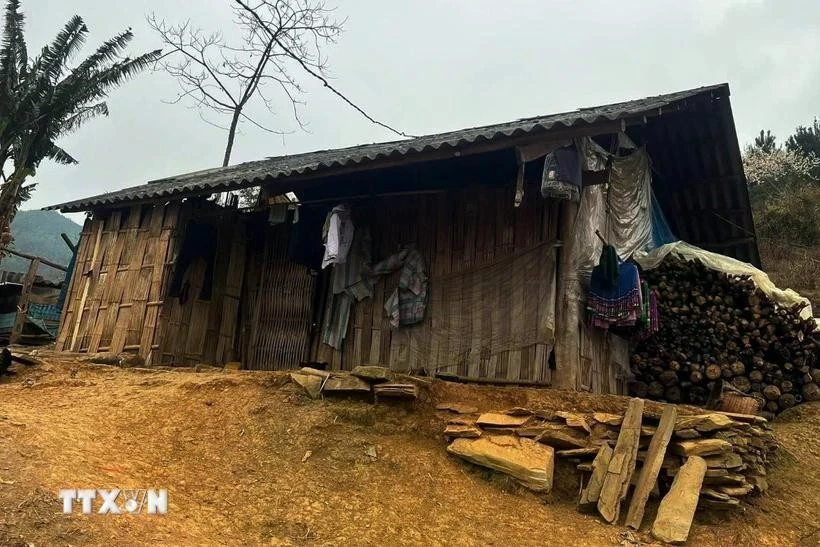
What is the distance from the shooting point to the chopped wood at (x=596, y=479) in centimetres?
466

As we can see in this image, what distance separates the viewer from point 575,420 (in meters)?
5.33

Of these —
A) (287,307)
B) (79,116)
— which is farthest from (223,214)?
(79,116)

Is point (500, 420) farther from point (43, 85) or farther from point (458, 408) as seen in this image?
point (43, 85)

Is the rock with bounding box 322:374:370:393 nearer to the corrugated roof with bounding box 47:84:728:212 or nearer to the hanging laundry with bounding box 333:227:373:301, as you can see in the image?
the hanging laundry with bounding box 333:227:373:301

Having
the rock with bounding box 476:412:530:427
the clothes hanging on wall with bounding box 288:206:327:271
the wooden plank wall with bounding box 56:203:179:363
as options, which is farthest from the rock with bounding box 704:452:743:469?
the wooden plank wall with bounding box 56:203:179:363

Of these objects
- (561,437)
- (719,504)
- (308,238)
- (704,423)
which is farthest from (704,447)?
(308,238)

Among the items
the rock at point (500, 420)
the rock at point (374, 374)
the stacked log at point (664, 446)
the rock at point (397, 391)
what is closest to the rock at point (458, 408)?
the stacked log at point (664, 446)

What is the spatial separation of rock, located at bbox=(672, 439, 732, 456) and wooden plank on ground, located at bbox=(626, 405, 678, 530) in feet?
0.47

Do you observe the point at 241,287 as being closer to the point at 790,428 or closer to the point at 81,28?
the point at 790,428

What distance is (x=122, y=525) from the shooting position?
3.48 m

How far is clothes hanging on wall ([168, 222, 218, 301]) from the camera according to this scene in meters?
9.20

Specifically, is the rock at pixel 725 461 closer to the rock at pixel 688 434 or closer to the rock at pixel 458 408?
the rock at pixel 688 434

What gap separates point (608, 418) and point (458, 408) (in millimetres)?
1428

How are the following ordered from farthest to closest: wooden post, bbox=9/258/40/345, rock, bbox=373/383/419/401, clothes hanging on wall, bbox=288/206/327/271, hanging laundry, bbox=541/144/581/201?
wooden post, bbox=9/258/40/345, clothes hanging on wall, bbox=288/206/327/271, hanging laundry, bbox=541/144/581/201, rock, bbox=373/383/419/401
